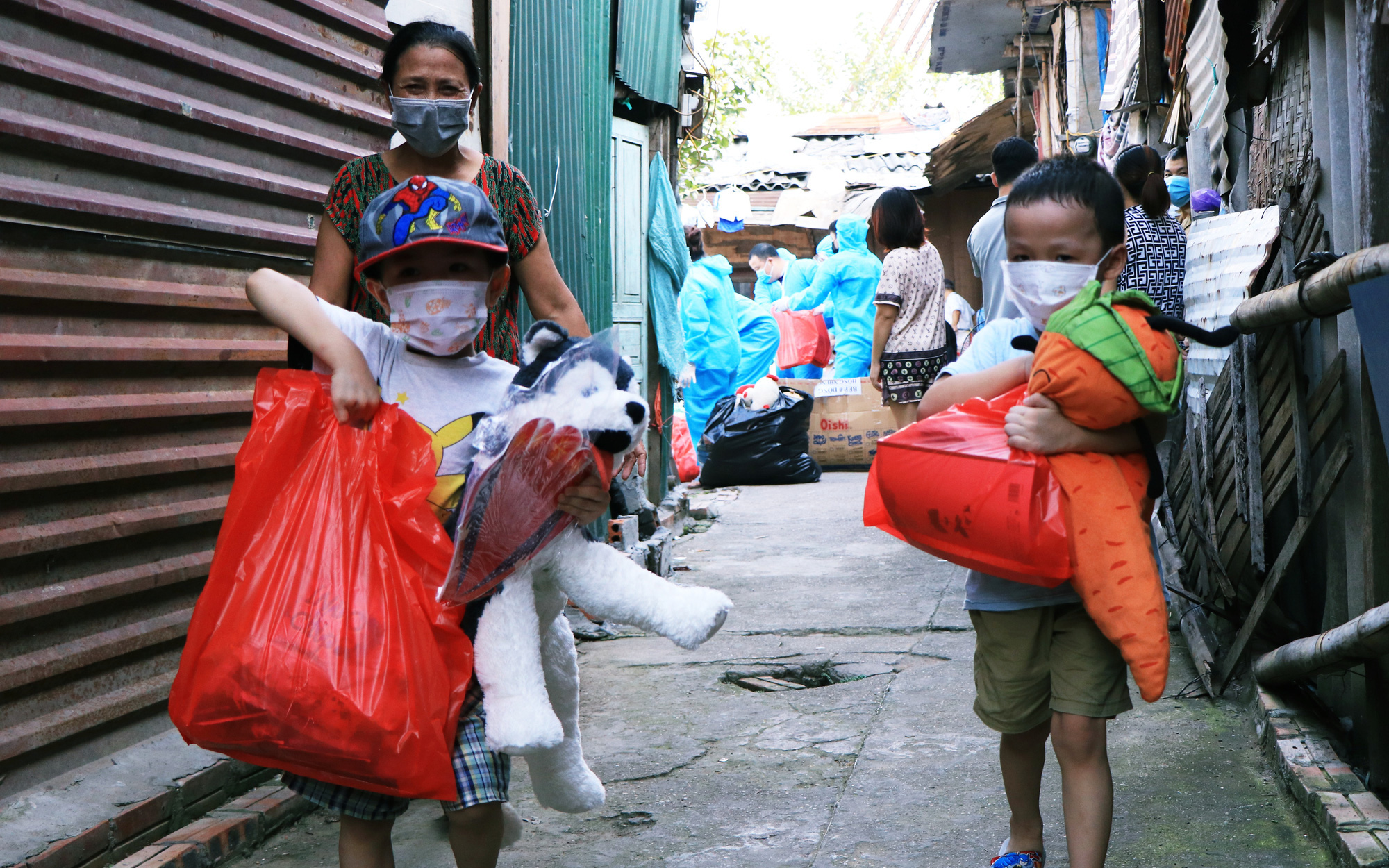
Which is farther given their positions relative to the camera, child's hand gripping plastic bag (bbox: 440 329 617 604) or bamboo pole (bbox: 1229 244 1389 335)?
bamboo pole (bbox: 1229 244 1389 335)

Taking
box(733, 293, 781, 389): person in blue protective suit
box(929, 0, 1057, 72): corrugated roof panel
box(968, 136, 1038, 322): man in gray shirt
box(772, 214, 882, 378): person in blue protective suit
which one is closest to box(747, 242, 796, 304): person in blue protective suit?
box(772, 214, 882, 378): person in blue protective suit

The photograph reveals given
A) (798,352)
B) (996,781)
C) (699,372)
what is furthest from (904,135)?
(996,781)

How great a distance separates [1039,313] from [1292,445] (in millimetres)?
1442

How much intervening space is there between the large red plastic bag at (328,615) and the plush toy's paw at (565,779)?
281 millimetres

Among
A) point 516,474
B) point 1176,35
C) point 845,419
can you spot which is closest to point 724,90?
point 845,419

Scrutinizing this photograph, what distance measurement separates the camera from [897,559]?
639 centimetres

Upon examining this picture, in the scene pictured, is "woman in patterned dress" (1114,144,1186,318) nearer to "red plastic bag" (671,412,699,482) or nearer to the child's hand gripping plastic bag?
the child's hand gripping plastic bag

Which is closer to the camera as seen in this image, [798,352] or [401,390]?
[401,390]

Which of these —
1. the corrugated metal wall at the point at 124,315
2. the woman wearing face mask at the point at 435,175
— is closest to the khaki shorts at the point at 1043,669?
the woman wearing face mask at the point at 435,175

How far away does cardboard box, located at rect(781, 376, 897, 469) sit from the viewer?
1049cm

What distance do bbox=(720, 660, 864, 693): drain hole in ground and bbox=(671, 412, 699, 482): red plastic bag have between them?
6.02 m

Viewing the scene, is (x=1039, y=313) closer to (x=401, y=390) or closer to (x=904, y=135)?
(x=401, y=390)

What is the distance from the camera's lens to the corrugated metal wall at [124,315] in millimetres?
2635

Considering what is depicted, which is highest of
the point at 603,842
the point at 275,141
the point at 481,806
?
the point at 275,141
